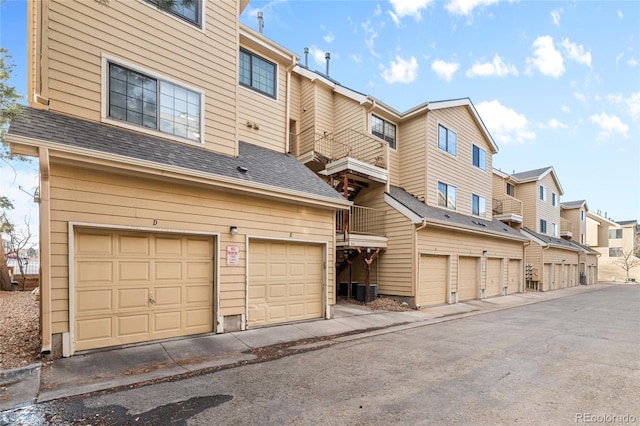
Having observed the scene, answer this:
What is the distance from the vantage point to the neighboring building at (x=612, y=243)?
38062mm

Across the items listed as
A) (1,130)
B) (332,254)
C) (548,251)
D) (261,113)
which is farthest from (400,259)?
(548,251)

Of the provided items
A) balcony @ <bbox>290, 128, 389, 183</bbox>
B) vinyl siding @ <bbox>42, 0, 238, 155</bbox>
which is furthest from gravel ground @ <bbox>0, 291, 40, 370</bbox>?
balcony @ <bbox>290, 128, 389, 183</bbox>

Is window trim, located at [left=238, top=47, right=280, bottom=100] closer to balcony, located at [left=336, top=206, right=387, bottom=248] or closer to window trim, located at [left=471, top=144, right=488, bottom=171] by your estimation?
balcony, located at [left=336, top=206, right=387, bottom=248]

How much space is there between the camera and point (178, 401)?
397 centimetres

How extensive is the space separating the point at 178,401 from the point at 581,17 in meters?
18.5

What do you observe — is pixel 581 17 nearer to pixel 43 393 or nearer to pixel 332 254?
pixel 332 254

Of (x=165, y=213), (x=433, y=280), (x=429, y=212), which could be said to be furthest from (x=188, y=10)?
(x=433, y=280)

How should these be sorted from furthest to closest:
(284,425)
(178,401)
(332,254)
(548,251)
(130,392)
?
(548,251) → (332,254) → (130,392) → (178,401) → (284,425)

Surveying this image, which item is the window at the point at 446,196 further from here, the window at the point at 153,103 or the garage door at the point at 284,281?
the window at the point at 153,103

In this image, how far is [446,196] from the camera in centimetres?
1605

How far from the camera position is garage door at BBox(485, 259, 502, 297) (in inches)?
650

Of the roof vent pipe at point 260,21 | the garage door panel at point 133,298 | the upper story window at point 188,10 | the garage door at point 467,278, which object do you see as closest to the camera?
the garage door panel at point 133,298

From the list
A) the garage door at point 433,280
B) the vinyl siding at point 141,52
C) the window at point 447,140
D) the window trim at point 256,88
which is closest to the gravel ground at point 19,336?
the vinyl siding at point 141,52

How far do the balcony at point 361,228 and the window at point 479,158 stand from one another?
338 inches
